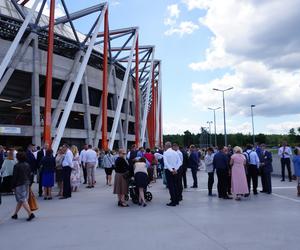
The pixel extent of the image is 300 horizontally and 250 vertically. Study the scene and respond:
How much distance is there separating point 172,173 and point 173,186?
375mm

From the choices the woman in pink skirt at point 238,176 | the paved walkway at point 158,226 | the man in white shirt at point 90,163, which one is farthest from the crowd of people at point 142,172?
the man in white shirt at point 90,163

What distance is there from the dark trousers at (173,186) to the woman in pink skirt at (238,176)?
205 cm

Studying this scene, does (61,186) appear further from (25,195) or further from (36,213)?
(25,195)

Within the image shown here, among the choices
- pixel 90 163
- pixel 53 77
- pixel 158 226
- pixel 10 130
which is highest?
pixel 53 77

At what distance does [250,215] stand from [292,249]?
9.35 feet

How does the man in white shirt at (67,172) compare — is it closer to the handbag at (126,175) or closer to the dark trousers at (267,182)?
the handbag at (126,175)

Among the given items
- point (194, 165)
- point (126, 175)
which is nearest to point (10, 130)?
point (194, 165)

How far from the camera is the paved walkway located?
5.62 m

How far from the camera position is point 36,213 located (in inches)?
345

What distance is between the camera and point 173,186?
385 inches

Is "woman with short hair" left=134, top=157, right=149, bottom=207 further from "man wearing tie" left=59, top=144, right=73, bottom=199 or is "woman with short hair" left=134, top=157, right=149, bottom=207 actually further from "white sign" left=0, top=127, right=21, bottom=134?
"white sign" left=0, top=127, right=21, bottom=134

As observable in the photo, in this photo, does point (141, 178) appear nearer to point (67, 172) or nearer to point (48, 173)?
point (67, 172)

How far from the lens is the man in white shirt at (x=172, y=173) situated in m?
9.72

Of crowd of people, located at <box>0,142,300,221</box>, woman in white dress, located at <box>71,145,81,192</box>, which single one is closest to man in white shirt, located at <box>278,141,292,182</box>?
crowd of people, located at <box>0,142,300,221</box>
